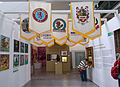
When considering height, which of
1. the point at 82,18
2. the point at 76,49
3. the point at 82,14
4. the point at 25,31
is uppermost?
the point at 82,14

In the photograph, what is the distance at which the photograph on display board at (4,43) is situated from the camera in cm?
403

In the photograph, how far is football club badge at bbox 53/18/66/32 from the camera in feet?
14.0

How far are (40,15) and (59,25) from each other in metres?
1.25

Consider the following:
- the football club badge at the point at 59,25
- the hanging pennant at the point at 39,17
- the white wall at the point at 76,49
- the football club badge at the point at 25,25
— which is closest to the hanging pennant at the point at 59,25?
the football club badge at the point at 59,25

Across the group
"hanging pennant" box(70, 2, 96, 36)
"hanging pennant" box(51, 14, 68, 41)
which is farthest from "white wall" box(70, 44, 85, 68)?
"hanging pennant" box(70, 2, 96, 36)

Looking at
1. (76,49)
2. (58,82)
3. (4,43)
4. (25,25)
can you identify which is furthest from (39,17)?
(76,49)

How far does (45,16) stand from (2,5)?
6025 millimetres

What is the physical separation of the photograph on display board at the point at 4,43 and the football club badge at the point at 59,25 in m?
2.12

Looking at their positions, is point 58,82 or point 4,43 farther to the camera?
point 58,82

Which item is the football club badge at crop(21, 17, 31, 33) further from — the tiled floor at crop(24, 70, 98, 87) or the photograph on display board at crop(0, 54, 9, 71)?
the tiled floor at crop(24, 70, 98, 87)

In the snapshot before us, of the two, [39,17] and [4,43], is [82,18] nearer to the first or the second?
[39,17]

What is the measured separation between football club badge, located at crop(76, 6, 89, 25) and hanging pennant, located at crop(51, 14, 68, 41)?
0.90 m

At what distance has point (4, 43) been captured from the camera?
429cm

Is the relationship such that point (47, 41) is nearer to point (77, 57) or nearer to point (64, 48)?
point (64, 48)
